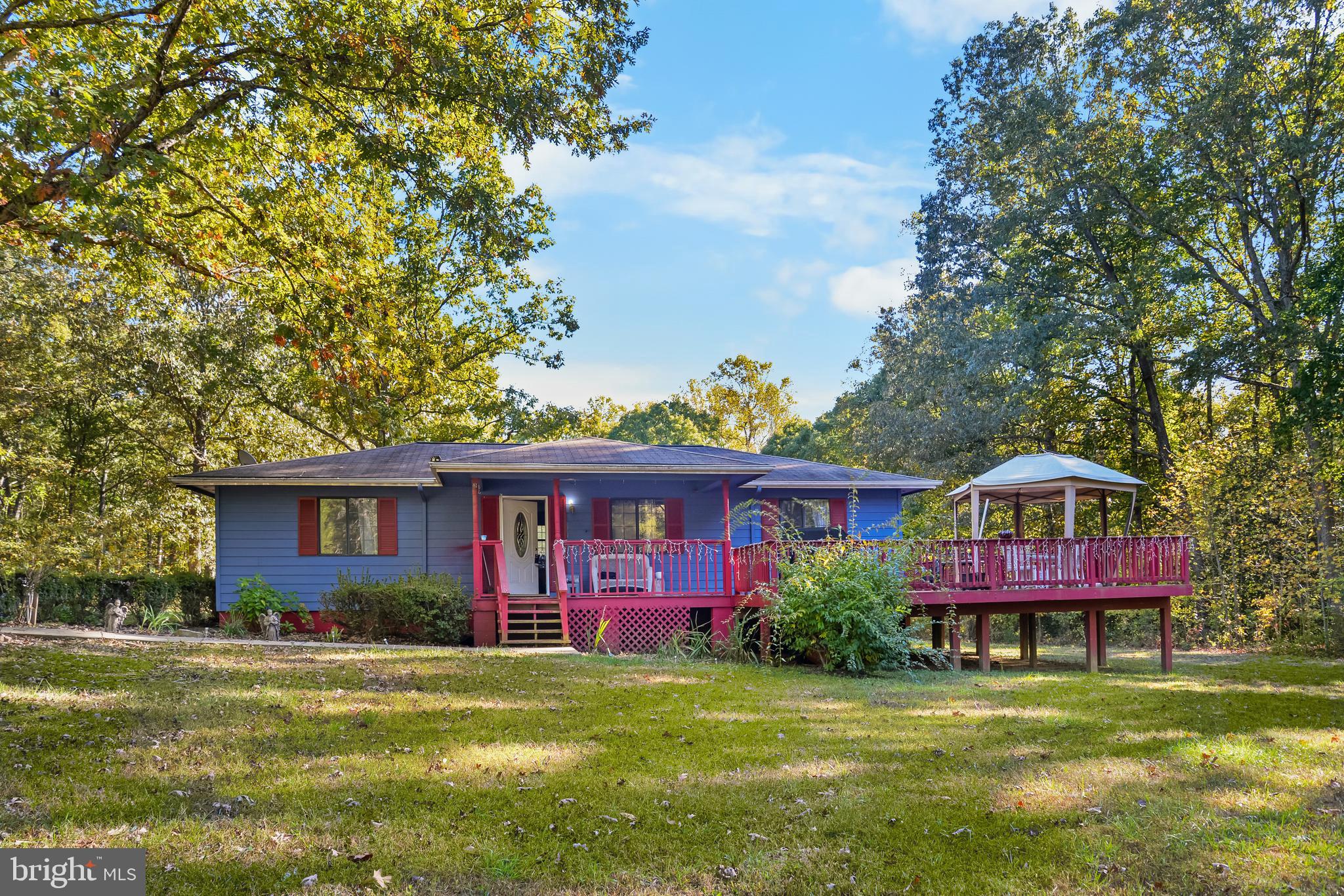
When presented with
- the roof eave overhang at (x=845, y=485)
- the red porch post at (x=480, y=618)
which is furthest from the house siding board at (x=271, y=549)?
the roof eave overhang at (x=845, y=485)

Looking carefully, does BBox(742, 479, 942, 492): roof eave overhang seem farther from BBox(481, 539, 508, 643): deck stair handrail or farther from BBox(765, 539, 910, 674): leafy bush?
BBox(765, 539, 910, 674): leafy bush

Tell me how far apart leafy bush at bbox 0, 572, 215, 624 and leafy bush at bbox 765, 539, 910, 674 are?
1191 centimetres

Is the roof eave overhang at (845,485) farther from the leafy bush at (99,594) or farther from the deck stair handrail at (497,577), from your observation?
the leafy bush at (99,594)

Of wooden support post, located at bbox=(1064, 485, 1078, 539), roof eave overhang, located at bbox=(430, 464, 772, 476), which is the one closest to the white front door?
roof eave overhang, located at bbox=(430, 464, 772, 476)

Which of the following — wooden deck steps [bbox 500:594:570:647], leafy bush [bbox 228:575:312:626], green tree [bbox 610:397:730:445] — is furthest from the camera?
green tree [bbox 610:397:730:445]

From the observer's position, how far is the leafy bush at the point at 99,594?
14297mm

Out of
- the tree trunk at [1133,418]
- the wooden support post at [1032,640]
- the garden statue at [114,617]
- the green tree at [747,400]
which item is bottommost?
the wooden support post at [1032,640]

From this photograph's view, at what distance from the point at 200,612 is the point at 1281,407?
74.1 ft

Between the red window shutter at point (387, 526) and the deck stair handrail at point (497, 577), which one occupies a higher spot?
the red window shutter at point (387, 526)

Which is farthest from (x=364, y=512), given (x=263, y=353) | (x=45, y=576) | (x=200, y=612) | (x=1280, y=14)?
(x=1280, y=14)

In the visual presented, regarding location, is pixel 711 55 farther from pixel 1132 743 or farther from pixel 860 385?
pixel 860 385

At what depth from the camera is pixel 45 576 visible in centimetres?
1447

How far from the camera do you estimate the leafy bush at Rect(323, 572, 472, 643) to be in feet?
45.1

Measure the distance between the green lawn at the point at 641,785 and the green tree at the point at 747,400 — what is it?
107 feet
